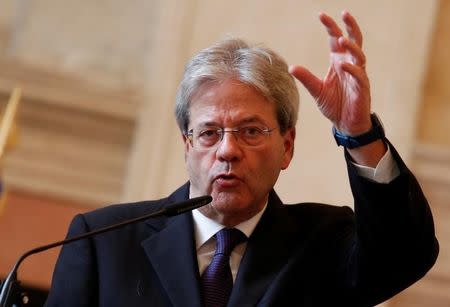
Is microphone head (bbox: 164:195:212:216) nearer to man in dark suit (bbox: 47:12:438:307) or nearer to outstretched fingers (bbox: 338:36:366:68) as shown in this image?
man in dark suit (bbox: 47:12:438:307)

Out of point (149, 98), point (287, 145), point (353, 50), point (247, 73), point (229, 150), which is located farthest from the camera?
point (149, 98)

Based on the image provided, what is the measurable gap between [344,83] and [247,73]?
1.17 ft

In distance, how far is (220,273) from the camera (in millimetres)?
A: 2988

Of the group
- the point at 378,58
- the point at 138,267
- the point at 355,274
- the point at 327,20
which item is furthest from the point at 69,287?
the point at 378,58

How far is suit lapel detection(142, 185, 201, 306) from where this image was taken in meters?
2.91

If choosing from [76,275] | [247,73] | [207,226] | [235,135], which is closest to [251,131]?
[235,135]

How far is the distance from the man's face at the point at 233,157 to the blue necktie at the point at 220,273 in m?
0.04

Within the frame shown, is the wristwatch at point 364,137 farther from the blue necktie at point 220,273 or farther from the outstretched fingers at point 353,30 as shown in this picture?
the blue necktie at point 220,273

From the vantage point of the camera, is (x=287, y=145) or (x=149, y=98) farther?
(x=149, y=98)

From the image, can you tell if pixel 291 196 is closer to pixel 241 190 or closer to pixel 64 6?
pixel 64 6

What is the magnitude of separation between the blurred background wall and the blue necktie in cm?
252

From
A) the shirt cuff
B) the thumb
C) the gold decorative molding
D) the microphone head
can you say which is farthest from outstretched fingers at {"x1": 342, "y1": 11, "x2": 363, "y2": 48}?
the gold decorative molding

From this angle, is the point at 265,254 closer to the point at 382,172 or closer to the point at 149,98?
the point at 382,172

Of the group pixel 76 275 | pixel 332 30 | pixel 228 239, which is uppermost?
pixel 332 30
